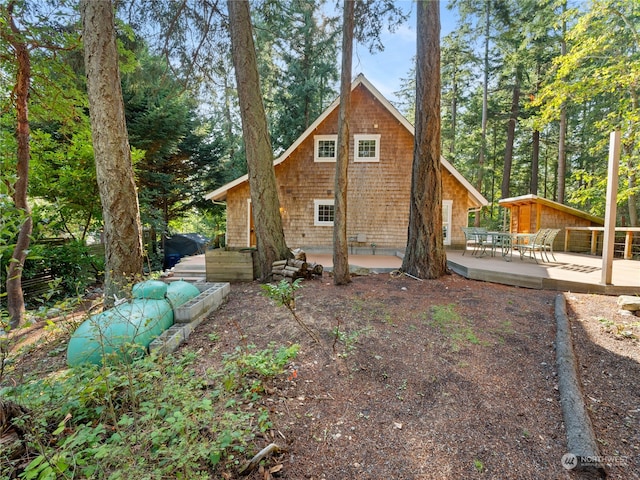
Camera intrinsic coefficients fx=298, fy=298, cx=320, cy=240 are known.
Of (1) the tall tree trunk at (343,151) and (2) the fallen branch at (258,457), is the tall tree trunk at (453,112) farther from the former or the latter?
(2) the fallen branch at (258,457)

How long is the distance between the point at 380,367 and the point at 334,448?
1.03m

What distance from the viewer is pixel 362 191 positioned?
10.6 metres

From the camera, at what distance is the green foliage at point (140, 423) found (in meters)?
1.46

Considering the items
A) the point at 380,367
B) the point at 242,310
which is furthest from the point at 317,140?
the point at 380,367

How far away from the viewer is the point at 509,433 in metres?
2.05

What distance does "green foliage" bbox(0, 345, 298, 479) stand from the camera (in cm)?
146

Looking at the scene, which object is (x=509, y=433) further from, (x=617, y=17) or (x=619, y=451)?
(x=617, y=17)

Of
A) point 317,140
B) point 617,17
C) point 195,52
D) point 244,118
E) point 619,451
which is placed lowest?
point 619,451

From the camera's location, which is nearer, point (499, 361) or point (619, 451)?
point (619, 451)

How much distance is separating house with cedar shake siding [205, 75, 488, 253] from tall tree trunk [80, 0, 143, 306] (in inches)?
242

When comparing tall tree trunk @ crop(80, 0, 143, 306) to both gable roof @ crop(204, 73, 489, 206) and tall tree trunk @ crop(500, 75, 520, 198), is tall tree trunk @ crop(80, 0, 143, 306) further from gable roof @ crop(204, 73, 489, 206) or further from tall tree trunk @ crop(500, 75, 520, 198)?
tall tree trunk @ crop(500, 75, 520, 198)

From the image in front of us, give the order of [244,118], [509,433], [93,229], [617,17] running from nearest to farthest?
1. [509,433]
2. [244,118]
3. [93,229]
4. [617,17]

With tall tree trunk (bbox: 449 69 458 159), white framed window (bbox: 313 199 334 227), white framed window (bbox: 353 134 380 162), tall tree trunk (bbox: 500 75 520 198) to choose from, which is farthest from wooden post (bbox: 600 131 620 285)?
tall tree trunk (bbox: 449 69 458 159)

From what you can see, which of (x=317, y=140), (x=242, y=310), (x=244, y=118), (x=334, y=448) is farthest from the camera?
(x=317, y=140)
